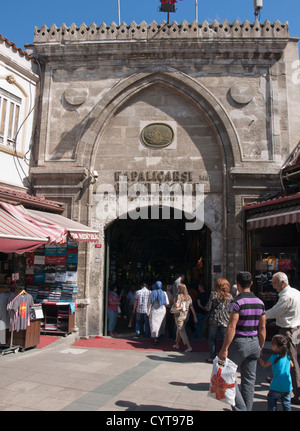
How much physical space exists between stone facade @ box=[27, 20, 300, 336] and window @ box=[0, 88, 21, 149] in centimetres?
78

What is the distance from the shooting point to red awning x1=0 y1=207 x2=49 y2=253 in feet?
Result: 23.1

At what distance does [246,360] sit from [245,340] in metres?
0.25

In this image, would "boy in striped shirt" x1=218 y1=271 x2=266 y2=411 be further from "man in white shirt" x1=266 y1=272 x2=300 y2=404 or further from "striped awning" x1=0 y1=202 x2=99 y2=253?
"striped awning" x1=0 y1=202 x2=99 y2=253

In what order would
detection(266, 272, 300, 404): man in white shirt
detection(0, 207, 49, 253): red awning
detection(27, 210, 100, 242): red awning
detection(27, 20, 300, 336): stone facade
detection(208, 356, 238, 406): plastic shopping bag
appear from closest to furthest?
1. detection(208, 356, 238, 406): plastic shopping bag
2. detection(266, 272, 300, 404): man in white shirt
3. detection(0, 207, 49, 253): red awning
4. detection(27, 210, 100, 242): red awning
5. detection(27, 20, 300, 336): stone facade

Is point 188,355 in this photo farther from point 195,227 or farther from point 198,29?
point 198,29

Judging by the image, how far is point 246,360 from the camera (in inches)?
168

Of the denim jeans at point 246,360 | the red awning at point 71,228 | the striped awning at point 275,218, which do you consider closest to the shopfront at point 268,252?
the striped awning at point 275,218

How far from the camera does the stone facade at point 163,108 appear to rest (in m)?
10.7

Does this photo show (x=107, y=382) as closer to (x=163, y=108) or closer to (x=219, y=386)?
(x=219, y=386)

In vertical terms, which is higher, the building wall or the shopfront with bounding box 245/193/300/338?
the building wall

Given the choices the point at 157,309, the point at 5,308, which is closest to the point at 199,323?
the point at 157,309

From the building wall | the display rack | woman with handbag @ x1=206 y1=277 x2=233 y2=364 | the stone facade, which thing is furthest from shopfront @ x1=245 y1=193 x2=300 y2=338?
the building wall

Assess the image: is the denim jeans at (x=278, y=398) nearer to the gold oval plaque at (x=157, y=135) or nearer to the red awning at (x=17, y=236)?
the red awning at (x=17, y=236)
